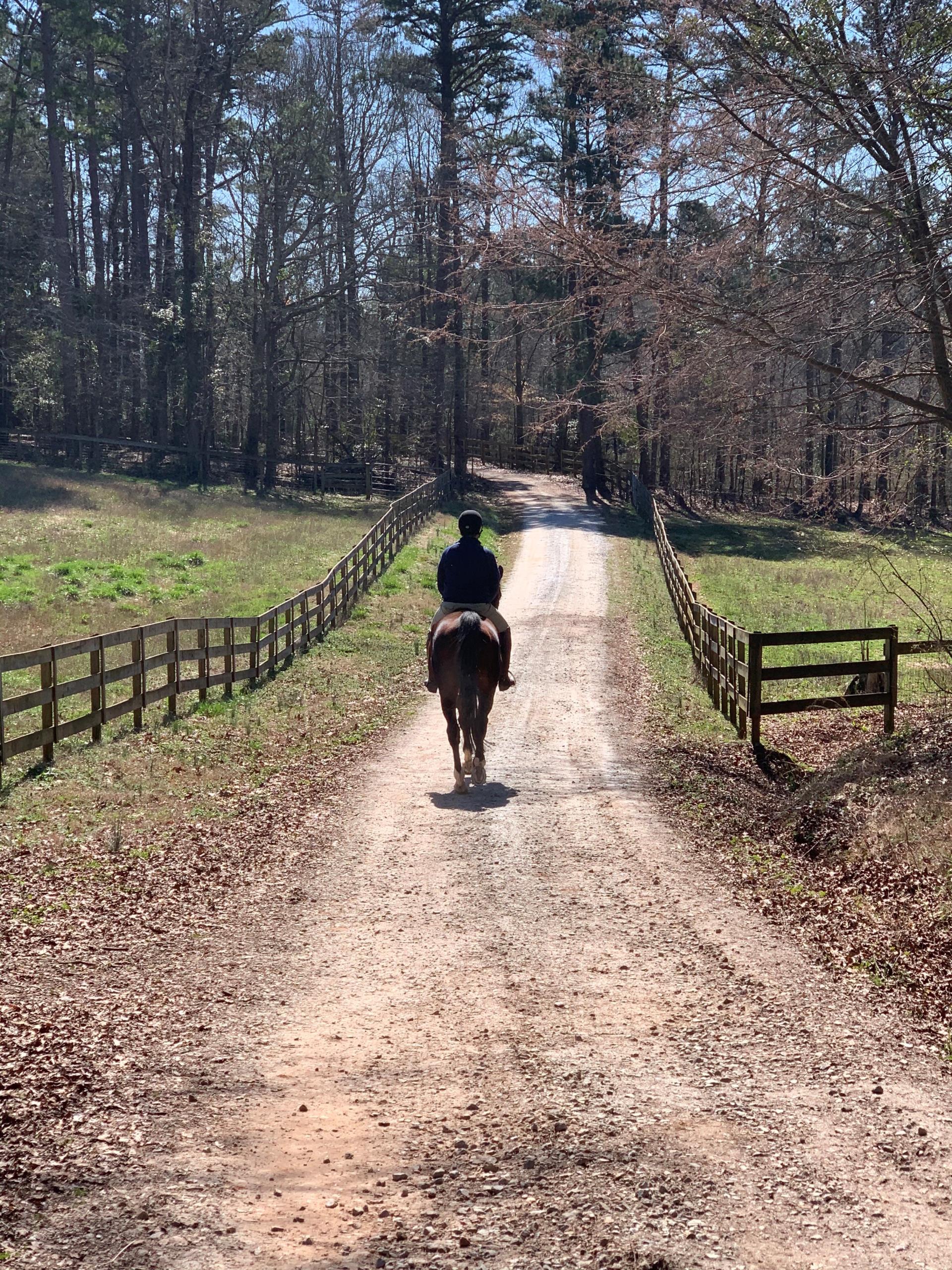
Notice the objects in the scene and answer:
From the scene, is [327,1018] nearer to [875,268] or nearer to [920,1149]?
[920,1149]

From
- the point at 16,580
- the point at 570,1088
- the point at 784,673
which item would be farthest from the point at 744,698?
the point at 16,580

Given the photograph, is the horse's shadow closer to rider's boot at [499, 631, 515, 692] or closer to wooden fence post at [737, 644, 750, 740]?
rider's boot at [499, 631, 515, 692]

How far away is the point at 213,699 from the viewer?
14.7 meters

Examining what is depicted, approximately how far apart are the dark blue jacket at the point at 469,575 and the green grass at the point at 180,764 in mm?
2299

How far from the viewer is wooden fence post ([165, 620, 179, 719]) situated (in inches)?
532

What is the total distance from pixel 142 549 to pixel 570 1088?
24.7 m

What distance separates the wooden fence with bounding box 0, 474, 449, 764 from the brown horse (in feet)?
11.5

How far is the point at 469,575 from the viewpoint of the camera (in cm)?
1120

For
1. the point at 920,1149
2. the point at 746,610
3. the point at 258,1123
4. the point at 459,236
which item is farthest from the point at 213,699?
the point at 746,610

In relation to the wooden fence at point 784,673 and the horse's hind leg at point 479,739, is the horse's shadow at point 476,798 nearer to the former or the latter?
the horse's hind leg at point 479,739

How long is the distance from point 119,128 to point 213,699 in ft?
136

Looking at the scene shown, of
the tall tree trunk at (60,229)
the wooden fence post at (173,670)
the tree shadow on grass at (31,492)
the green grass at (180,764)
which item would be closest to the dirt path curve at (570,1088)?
the green grass at (180,764)

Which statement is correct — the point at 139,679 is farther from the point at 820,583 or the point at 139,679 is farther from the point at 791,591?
the point at 820,583

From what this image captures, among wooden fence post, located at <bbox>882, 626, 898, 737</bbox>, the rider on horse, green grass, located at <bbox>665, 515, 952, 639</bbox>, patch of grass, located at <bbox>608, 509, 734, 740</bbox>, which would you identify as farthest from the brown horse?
green grass, located at <bbox>665, 515, 952, 639</bbox>
